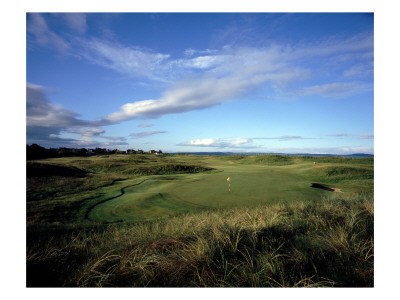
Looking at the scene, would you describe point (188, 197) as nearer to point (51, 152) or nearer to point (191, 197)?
Answer: point (191, 197)

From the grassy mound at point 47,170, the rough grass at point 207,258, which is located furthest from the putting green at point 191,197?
the grassy mound at point 47,170

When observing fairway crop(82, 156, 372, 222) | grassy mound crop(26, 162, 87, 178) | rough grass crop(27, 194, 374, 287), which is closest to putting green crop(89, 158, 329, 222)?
fairway crop(82, 156, 372, 222)

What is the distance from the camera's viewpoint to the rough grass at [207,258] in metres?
2.14

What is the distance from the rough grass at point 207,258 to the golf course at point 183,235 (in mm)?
14

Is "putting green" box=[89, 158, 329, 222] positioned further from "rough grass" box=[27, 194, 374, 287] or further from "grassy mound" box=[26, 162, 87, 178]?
"grassy mound" box=[26, 162, 87, 178]

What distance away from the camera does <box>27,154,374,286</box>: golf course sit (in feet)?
7.19

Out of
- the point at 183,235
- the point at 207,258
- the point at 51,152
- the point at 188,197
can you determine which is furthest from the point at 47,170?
the point at 207,258

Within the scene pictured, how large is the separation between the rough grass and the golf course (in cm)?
1

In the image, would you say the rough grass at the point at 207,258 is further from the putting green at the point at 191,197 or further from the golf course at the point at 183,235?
the putting green at the point at 191,197

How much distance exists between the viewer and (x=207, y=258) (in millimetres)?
2312

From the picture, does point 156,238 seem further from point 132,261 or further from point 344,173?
point 344,173
